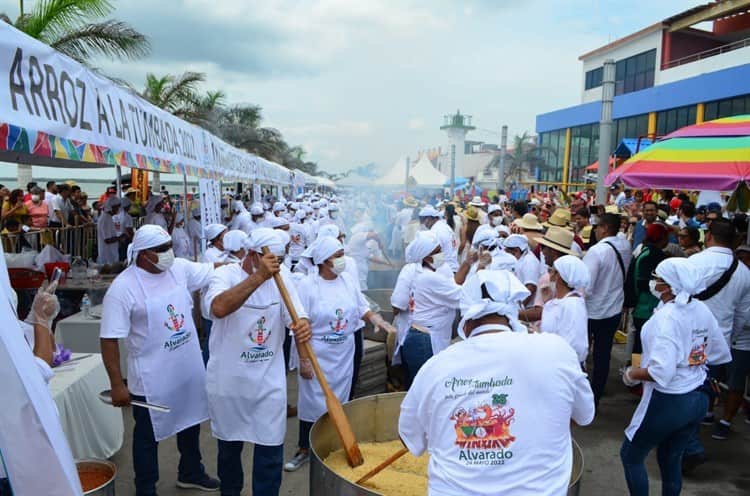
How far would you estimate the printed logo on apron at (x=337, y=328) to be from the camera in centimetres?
431

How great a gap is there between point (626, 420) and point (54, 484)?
17.7ft

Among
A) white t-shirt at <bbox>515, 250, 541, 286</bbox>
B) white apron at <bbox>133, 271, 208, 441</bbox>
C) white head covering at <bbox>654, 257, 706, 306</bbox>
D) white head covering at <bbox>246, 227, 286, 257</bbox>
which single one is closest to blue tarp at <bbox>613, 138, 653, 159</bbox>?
white t-shirt at <bbox>515, 250, 541, 286</bbox>

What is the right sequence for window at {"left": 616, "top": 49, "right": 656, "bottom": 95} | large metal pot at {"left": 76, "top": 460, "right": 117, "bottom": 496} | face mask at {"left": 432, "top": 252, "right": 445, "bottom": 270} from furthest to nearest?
window at {"left": 616, "top": 49, "right": 656, "bottom": 95} → face mask at {"left": 432, "top": 252, "right": 445, "bottom": 270} → large metal pot at {"left": 76, "top": 460, "right": 117, "bottom": 496}

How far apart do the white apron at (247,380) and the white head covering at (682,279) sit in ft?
8.18

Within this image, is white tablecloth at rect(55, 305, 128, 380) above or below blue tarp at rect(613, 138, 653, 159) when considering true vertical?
below

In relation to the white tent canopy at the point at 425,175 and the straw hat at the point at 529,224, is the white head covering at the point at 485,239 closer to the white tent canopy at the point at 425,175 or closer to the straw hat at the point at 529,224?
the straw hat at the point at 529,224

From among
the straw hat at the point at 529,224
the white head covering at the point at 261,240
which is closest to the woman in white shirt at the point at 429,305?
the white head covering at the point at 261,240

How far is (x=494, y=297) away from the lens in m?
2.19

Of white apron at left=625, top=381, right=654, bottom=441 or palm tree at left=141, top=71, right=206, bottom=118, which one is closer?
white apron at left=625, top=381, right=654, bottom=441

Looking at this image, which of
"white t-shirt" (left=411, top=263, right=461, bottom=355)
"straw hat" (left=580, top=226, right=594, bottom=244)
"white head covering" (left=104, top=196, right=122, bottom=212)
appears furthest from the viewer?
"white head covering" (left=104, top=196, right=122, bottom=212)

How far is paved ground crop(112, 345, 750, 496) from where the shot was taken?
14.1 ft

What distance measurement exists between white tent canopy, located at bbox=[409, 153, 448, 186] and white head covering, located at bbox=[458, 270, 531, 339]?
28905mm

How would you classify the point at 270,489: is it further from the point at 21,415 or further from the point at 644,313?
the point at 644,313

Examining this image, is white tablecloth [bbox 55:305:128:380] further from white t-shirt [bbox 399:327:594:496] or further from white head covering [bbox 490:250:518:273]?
white t-shirt [bbox 399:327:594:496]
